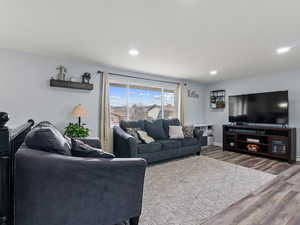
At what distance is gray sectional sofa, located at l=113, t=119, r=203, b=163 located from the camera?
3.26 m

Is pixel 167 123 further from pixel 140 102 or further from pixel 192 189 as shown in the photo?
pixel 192 189

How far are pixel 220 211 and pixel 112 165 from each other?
1421mm

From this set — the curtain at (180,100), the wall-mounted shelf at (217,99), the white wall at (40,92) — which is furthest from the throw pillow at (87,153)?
the wall-mounted shelf at (217,99)

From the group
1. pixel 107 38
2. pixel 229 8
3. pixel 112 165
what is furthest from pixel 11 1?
pixel 229 8

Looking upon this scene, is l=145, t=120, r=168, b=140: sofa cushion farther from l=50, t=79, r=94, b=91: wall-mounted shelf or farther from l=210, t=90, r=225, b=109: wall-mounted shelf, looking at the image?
l=210, t=90, r=225, b=109: wall-mounted shelf

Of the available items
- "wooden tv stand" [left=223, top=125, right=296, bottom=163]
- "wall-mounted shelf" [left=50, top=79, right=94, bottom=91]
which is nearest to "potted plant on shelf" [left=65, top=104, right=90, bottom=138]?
"wall-mounted shelf" [left=50, top=79, right=94, bottom=91]

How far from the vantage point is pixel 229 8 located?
1703 mm

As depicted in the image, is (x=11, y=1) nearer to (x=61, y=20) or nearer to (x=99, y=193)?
(x=61, y=20)

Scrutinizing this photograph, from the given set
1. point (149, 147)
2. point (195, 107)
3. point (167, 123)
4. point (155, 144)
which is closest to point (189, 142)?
point (167, 123)

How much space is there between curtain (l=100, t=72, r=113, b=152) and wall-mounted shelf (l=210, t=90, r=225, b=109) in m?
3.84

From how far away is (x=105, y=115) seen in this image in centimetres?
378

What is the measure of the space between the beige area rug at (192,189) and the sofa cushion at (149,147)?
1.15ft

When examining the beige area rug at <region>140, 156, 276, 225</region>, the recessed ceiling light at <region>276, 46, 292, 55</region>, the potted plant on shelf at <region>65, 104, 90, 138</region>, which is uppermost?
the recessed ceiling light at <region>276, 46, 292, 55</region>

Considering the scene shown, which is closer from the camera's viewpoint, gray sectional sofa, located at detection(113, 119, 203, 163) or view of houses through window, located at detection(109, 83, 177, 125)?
gray sectional sofa, located at detection(113, 119, 203, 163)
